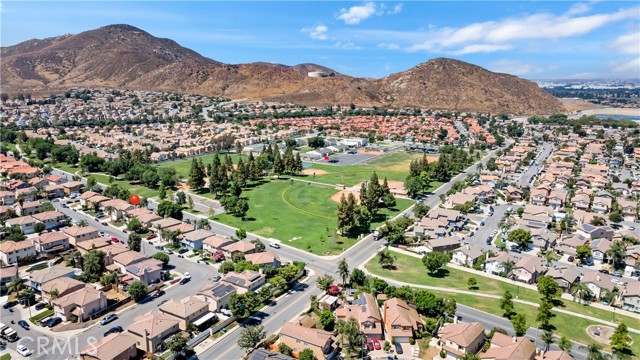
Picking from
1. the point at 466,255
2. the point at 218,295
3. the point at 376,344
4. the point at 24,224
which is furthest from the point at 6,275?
the point at 466,255

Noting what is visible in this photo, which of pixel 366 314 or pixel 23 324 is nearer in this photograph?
pixel 366 314

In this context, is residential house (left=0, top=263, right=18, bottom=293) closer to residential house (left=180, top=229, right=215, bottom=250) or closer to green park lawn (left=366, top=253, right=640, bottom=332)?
residential house (left=180, top=229, right=215, bottom=250)

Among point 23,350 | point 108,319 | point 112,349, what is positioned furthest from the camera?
point 108,319

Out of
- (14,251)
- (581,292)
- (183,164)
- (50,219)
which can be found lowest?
(581,292)

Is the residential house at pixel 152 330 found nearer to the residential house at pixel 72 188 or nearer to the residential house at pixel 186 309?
the residential house at pixel 186 309

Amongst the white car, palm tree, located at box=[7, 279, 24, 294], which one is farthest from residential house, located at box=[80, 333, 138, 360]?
palm tree, located at box=[7, 279, 24, 294]

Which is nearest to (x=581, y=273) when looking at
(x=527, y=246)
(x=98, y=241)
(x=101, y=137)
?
(x=527, y=246)

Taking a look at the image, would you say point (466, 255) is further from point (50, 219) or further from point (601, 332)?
point (50, 219)
